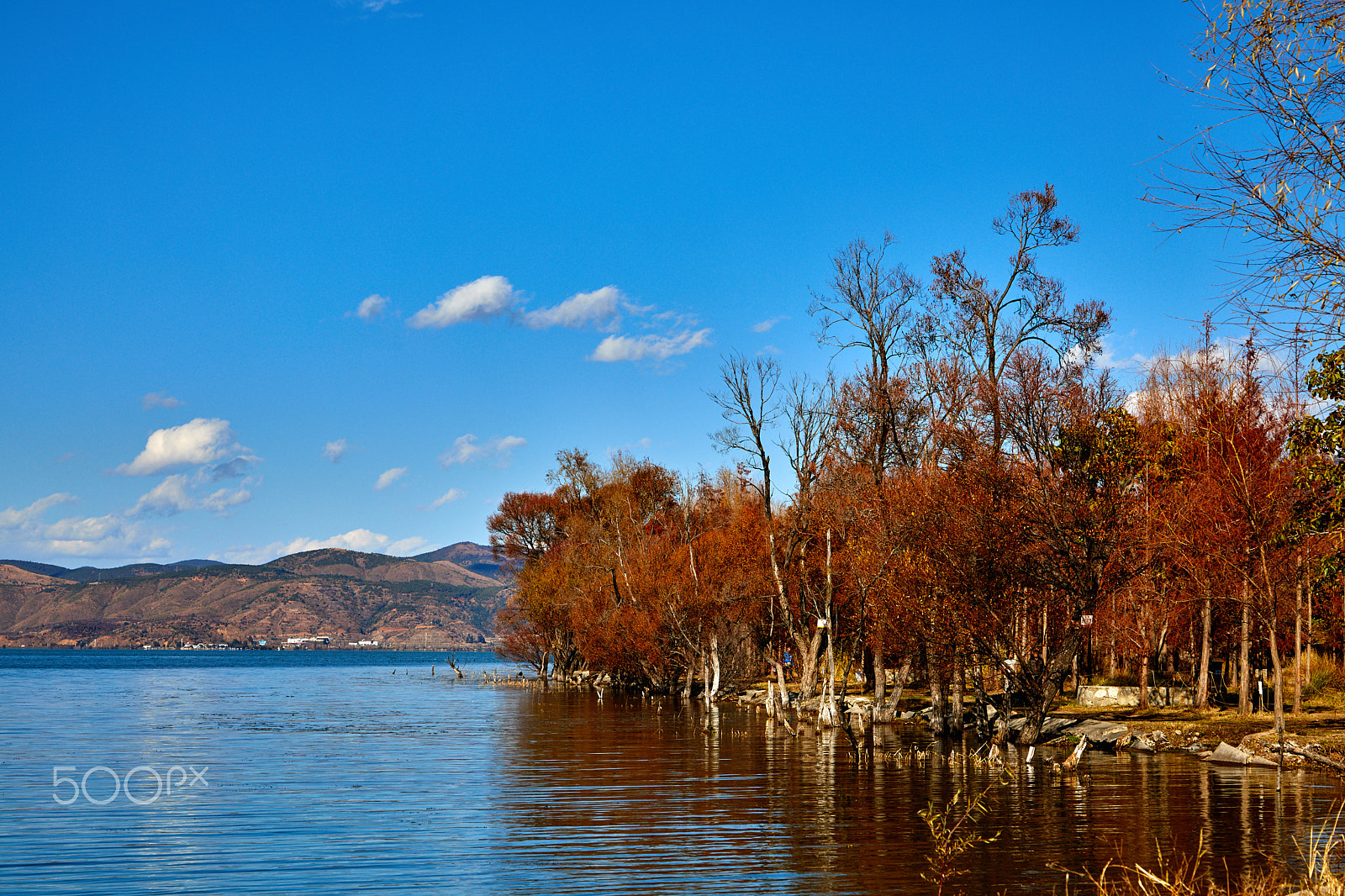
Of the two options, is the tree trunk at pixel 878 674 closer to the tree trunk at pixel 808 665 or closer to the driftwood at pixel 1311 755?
the tree trunk at pixel 808 665

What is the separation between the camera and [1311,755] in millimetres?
26844

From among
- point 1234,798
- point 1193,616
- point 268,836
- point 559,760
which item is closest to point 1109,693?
point 1193,616

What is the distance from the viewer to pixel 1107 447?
3148cm

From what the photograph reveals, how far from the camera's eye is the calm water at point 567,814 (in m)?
16.4

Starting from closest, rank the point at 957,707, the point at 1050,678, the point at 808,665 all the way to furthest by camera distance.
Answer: the point at 1050,678
the point at 957,707
the point at 808,665

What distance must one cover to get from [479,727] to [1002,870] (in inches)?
1355

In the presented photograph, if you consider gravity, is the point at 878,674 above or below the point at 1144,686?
above

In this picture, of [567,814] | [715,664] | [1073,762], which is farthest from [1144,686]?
[567,814]

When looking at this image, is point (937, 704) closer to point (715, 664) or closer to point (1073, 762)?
point (1073, 762)

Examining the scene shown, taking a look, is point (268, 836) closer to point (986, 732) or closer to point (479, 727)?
point (986, 732)

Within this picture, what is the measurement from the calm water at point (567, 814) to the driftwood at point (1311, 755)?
105 cm

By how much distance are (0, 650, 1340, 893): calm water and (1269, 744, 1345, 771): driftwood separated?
1.05 metres

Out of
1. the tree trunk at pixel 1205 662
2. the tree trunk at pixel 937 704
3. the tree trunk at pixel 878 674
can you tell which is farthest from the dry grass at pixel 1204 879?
the tree trunk at pixel 878 674

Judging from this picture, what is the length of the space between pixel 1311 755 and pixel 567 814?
1945 cm
